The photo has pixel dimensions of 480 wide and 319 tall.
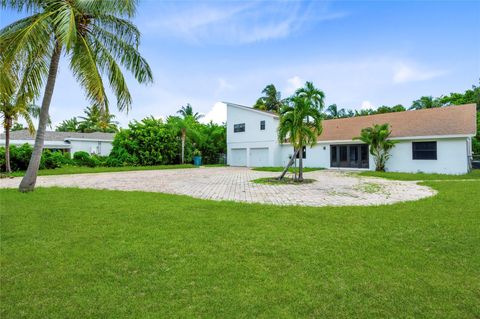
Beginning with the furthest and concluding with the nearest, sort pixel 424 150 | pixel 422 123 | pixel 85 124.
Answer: pixel 85 124
pixel 422 123
pixel 424 150

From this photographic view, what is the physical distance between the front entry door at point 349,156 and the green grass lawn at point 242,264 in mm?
13887

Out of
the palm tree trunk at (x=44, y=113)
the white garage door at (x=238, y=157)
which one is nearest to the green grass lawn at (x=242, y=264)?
the palm tree trunk at (x=44, y=113)

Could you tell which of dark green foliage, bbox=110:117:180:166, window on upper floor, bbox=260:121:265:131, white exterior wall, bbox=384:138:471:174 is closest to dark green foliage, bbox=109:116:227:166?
dark green foliage, bbox=110:117:180:166

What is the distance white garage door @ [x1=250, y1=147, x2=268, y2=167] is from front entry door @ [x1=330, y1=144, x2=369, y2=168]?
19.9 ft

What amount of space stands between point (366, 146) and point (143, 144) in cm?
1869

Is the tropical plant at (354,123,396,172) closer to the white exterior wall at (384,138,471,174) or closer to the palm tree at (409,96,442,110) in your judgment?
the white exterior wall at (384,138,471,174)

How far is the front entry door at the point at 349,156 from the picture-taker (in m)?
19.7

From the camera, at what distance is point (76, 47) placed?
959 cm

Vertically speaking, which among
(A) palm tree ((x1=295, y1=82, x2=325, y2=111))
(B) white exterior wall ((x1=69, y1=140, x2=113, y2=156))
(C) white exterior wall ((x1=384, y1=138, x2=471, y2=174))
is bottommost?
(C) white exterior wall ((x1=384, y1=138, x2=471, y2=174))

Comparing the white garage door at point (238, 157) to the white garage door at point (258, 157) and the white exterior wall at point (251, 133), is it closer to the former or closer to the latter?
the white exterior wall at point (251, 133)

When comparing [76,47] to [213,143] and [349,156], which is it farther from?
[213,143]

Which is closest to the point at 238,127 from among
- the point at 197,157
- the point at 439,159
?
the point at 197,157

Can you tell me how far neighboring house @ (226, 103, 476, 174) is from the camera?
15.8m

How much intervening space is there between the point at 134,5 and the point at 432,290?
11664 millimetres
